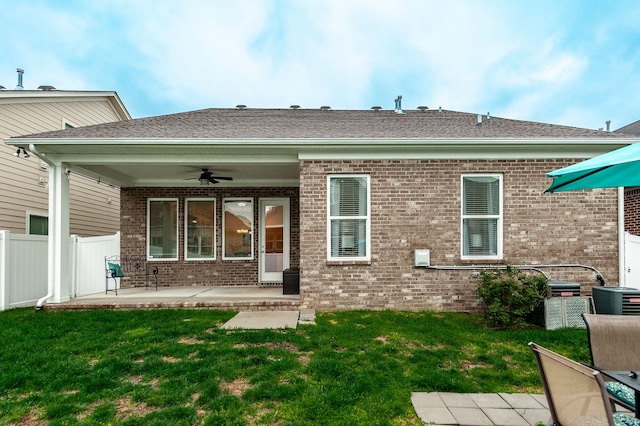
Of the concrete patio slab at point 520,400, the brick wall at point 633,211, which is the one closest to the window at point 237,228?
the concrete patio slab at point 520,400

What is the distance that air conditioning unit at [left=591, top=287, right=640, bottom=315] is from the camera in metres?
5.12

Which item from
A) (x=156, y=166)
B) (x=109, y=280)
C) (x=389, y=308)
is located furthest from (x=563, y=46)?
(x=109, y=280)

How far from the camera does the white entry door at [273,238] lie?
9023 millimetres

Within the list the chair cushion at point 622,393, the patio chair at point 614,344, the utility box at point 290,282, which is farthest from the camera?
the utility box at point 290,282

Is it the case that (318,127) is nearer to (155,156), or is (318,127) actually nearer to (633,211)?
(155,156)

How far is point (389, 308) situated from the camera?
6301mm

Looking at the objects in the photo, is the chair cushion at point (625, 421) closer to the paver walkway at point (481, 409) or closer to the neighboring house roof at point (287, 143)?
the paver walkway at point (481, 409)

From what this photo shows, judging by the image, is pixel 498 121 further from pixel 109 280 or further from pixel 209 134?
pixel 109 280

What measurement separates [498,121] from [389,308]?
5.26 m

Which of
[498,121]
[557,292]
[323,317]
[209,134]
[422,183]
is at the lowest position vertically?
[323,317]

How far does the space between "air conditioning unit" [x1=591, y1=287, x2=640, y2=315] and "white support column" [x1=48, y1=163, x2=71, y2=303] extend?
953 centimetres

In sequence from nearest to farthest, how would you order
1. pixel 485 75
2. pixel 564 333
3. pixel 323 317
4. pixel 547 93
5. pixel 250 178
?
1. pixel 564 333
2. pixel 323 317
3. pixel 250 178
4. pixel 485 75
5. pixel 547 93

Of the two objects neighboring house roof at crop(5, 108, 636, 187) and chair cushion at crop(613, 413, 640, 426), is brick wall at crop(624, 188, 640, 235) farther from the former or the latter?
chair cushion at crop(613, 413, 640, 426)

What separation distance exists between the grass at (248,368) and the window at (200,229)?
11.2ft
